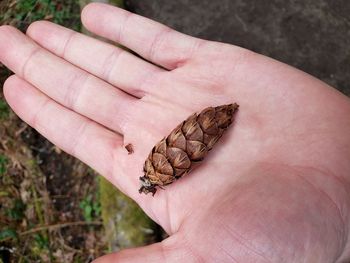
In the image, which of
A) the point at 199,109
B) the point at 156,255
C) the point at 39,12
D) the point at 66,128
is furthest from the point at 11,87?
the point at 39,12

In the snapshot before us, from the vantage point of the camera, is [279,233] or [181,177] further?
[181,177]

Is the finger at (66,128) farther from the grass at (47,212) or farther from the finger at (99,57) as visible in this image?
the grass at (47,212)

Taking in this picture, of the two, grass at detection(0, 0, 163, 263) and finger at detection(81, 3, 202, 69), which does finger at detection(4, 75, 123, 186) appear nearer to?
finger at detection(81, 3, 202, 69)

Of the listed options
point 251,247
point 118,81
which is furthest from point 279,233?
point 118,81

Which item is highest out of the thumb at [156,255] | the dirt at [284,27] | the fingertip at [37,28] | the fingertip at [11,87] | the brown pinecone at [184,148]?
the fingertip at [37,28]

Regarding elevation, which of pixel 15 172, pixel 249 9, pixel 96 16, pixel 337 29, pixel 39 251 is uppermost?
pixel 96 16

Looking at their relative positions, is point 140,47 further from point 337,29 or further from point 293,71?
point 337,29

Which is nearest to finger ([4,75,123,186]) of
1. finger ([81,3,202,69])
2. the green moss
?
finger ([81,3,202,69])

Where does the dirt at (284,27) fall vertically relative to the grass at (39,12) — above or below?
below

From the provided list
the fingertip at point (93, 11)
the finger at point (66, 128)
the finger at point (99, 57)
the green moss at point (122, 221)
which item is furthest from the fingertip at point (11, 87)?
the green moss at point (122, 221)
